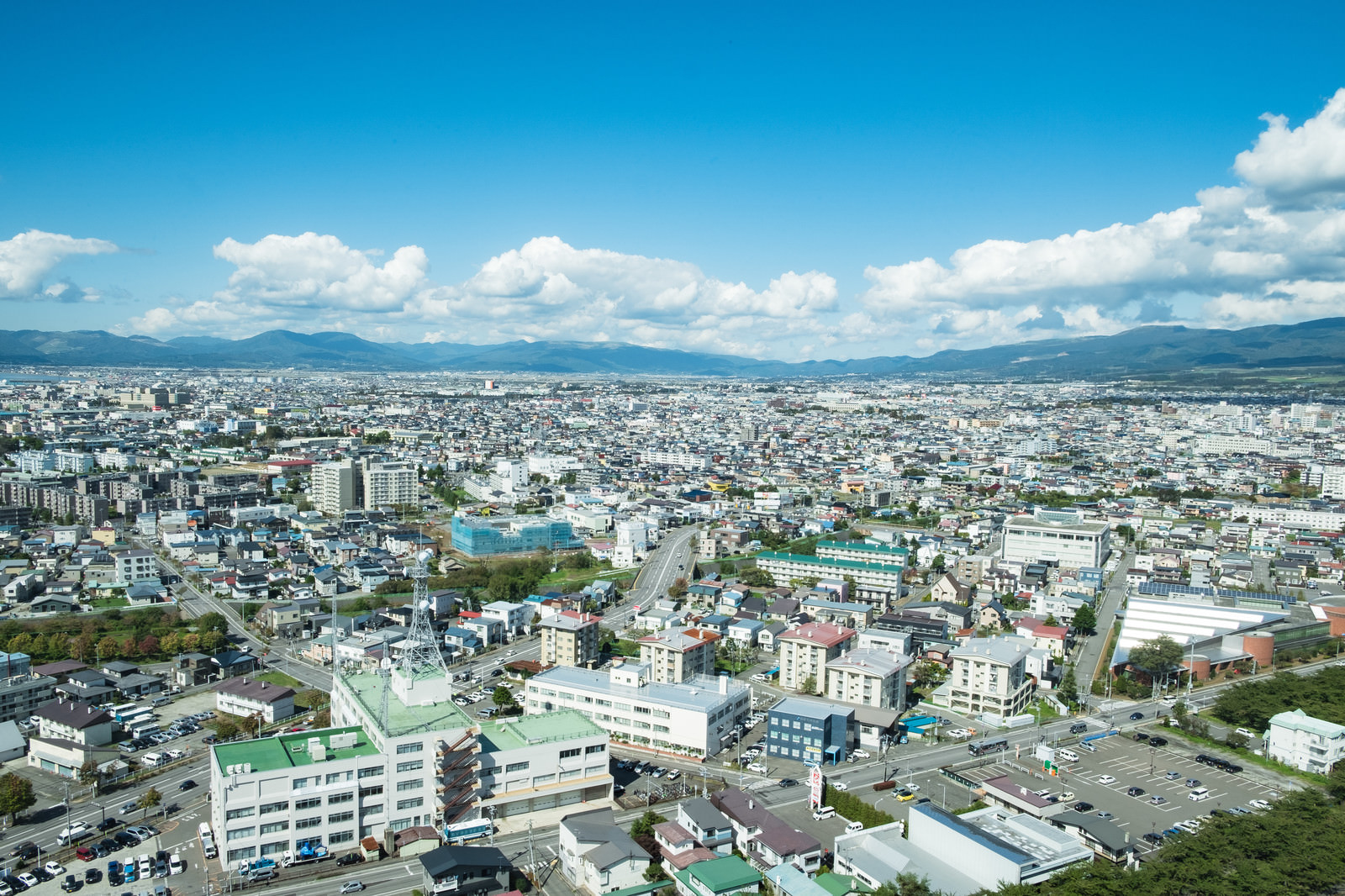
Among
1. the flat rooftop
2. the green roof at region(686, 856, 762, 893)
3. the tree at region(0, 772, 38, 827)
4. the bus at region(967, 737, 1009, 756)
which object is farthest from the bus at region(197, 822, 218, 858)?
the bus at region(967, 737, 1009, 756)

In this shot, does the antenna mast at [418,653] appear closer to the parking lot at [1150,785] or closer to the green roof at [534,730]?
the green roof at [534,730]

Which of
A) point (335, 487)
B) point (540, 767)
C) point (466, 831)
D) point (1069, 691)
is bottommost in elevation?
point (1069, 691)

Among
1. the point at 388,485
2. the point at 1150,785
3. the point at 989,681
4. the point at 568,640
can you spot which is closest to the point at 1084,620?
the point at 989,681

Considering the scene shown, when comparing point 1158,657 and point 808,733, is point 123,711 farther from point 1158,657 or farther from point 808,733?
point 1158,657

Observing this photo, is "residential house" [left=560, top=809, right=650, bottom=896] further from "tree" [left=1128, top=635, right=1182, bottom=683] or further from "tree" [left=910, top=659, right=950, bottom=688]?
"tree" [left=1128, top=635, right=1182, bottom=683]

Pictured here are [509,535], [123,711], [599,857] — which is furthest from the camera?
[509,535]

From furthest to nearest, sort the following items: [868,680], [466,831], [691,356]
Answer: [691,356] → [868,680] → [466,831]

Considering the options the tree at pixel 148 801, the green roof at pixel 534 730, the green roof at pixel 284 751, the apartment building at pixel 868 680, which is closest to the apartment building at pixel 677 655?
the apartment building at pixel 868 680
